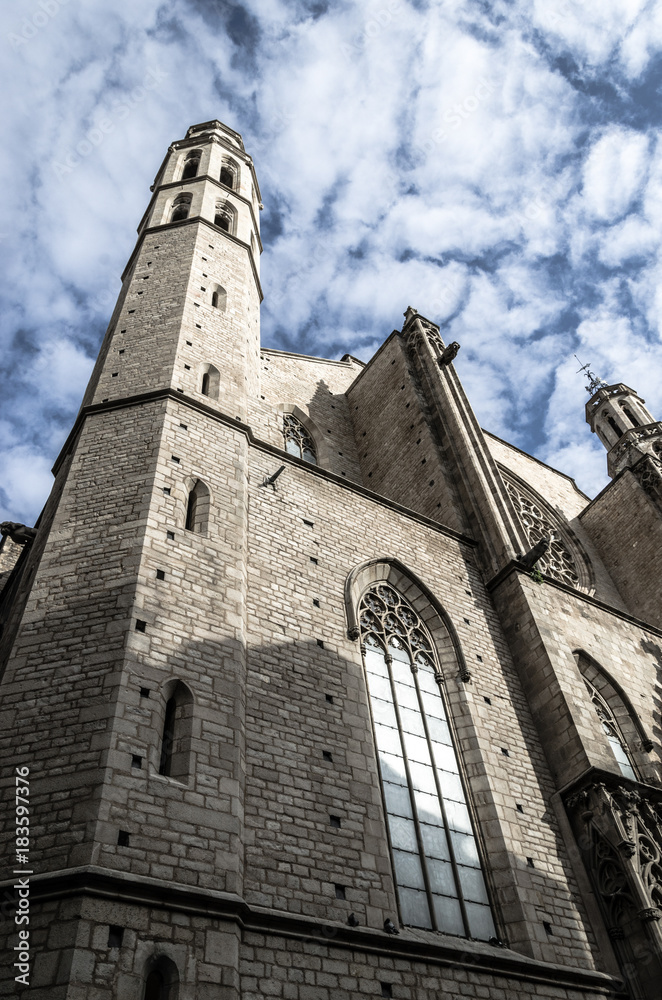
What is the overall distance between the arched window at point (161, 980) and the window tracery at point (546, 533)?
12060mm

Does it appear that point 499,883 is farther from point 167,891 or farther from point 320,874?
point 167,891

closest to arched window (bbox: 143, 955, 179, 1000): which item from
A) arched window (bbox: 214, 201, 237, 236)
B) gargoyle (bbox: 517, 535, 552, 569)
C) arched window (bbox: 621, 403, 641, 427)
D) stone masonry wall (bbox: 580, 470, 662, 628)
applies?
gargoyle (bbox: 517, 535, 552, 569)

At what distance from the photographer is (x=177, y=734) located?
6.34 meters

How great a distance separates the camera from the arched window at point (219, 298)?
499 inches

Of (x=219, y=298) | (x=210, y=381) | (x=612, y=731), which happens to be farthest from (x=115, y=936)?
(x=219, y=298)

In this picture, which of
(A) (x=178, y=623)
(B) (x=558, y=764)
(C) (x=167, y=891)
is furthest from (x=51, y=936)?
(B) (x=558, y=764)

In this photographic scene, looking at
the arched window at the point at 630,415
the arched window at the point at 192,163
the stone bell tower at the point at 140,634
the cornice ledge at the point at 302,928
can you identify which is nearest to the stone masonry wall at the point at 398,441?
the stone bell tower at the point at 140,634

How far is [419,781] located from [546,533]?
1034 cm

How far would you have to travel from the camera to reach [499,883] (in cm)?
768

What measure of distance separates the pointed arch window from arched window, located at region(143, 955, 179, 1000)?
267 inches

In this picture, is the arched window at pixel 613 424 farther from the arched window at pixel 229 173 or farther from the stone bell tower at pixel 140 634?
the stone bell tower at pixel 140 634

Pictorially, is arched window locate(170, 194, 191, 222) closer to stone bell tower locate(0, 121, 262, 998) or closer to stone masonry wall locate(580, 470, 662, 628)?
stone bell tower locate(0, 121, 262, 998)

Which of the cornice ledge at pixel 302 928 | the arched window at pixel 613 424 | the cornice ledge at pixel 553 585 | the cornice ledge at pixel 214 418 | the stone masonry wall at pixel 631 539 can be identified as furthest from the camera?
the arched window at pixel 613 424

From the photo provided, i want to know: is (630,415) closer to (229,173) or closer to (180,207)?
(229,173)
